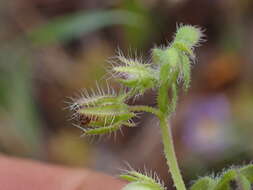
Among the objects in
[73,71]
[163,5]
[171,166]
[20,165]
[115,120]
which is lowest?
[171,166]

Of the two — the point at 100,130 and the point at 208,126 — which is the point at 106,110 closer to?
the point at 100,130

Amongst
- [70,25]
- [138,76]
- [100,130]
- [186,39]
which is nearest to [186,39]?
[186,39]

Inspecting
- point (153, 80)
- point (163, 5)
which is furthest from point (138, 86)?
point (163, 5)

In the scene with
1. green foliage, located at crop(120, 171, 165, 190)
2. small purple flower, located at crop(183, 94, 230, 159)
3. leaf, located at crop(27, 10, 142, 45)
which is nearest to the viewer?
green foliage, located at crop(120, 171, 165, 190)

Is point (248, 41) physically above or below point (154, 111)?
above

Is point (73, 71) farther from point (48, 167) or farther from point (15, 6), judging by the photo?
point (48, 167)

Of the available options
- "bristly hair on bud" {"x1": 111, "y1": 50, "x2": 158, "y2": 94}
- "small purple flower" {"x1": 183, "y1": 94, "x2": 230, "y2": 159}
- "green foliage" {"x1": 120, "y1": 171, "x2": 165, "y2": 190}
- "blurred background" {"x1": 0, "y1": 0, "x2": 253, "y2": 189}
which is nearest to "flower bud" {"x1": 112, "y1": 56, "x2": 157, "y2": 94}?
"bristly hair on bud" {"x1": 111, "y1": 50, "x2": 158, "y2": 94}

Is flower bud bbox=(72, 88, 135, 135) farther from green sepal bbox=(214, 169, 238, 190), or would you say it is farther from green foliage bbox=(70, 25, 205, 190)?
green sepal bbox=(214, 169, 238, 190)
